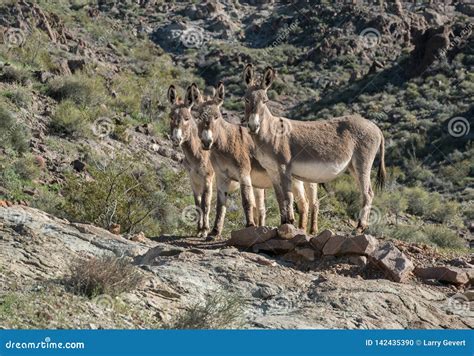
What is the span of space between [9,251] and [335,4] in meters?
52.2

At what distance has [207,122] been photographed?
12.6 m

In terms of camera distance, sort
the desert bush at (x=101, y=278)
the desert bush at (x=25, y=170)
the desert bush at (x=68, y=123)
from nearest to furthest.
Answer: the desert bush at (x=101, y=278) < the desert bush at (x=25, y=170) < the desert bush at (x=68, y=123)

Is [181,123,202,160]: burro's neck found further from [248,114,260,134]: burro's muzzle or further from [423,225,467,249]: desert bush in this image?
[423,225,467,249]: desert bush

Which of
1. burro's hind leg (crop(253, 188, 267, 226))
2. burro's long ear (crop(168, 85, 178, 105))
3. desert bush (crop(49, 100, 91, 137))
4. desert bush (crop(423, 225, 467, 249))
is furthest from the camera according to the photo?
desert bush (crop(49, 100, 91, 137))

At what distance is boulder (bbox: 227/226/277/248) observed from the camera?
11320 millimetres

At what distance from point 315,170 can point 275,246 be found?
2067 mm

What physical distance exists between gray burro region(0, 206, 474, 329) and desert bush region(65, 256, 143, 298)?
0.38 ft

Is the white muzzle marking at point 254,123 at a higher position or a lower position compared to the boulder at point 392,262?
higher

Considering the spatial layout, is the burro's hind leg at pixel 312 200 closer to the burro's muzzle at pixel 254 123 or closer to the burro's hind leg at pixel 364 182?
the burro's hind leg at pixel 364 182

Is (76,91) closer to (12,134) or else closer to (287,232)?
(12,134)

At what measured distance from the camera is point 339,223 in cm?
2114

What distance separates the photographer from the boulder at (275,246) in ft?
36.4

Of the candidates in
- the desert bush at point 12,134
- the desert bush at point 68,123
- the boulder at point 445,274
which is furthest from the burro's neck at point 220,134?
the desert bush at point 68,123

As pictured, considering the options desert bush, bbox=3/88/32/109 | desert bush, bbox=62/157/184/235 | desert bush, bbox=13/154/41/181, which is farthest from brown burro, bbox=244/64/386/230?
desert bush, bbox=3/88/32/109
